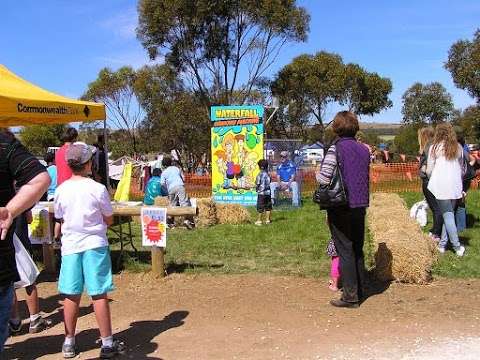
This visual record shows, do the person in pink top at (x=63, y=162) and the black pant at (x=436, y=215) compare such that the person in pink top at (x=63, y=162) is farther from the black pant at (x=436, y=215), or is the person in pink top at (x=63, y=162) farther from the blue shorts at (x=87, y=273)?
the black pant at (x=436, y=215)

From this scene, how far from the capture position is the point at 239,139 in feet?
53.9

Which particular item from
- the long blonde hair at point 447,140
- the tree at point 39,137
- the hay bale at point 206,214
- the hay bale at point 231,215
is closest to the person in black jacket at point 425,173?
the long blonde hair at point 447,140

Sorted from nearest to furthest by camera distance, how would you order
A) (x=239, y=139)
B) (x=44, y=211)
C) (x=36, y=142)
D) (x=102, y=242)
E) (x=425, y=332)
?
(x=102, y=242) < (x=425, y=332) < (x=44, y=211) < (x=239, y=139) < (x=36, y=142)

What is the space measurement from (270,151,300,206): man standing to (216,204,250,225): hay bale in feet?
10.1

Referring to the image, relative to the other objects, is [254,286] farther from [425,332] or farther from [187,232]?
[187,232]

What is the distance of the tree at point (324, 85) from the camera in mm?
36125

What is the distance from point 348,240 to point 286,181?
10.1 metres

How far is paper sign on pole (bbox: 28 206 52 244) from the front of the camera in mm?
7551

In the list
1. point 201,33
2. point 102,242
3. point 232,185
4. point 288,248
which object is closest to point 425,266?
point 288,248

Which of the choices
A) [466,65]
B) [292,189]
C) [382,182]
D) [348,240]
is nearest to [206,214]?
[292,189]

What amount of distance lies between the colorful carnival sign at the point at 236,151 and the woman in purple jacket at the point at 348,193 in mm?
10429

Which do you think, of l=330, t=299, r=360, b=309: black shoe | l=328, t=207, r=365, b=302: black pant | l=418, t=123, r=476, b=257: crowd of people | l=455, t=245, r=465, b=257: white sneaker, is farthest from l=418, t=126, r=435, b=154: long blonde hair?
l=330, t=299, r=360, b=309: black shoe

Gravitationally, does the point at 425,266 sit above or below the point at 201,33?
below

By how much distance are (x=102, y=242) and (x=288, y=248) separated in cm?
501
